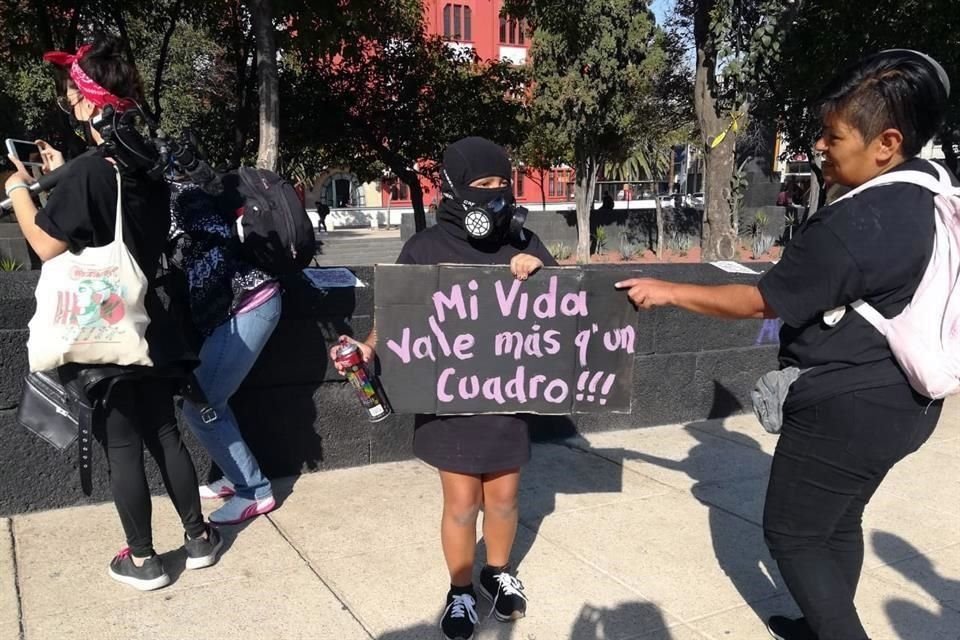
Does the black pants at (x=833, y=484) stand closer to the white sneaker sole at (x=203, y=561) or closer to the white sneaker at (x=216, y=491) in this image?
the white sneaker sole at (x=203, y=561)

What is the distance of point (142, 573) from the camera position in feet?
9.81

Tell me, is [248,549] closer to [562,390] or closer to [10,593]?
[10,593]

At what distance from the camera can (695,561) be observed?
3422 mm

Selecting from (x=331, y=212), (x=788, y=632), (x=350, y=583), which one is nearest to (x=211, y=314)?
(x=350, y=583)

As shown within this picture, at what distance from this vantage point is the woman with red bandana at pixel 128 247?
252 cm

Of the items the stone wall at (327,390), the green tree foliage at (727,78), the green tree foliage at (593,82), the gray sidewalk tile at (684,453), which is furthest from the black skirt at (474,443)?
the green tree foliage at (593,82)

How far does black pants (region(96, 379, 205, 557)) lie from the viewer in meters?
2.80

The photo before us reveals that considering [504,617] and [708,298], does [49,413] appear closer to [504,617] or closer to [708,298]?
[504,617]

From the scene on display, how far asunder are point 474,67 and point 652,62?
5162 mm

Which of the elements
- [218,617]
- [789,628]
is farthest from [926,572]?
[218,617]

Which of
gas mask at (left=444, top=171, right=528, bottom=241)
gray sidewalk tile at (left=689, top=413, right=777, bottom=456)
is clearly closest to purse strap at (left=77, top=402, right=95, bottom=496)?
gas mask at (left=444, top=171, right=528, bottom=241)

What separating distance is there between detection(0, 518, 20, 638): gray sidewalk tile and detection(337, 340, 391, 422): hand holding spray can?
1429 millimetres

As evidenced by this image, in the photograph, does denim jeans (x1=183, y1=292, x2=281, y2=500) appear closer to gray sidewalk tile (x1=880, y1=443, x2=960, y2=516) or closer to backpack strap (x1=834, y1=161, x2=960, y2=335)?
backpack strap (x1=834, y1=161, x2=960, y2=335)

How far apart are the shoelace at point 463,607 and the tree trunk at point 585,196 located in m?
16.4
